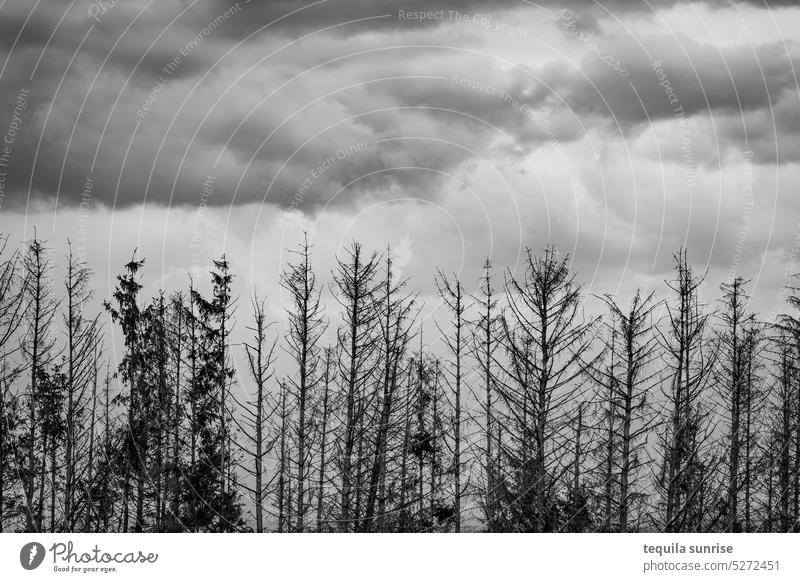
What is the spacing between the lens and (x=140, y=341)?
3447 cm

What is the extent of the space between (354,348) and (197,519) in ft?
47.8

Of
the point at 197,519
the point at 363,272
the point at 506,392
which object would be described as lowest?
the point at 197,519

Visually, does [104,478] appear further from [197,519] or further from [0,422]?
[197,519]

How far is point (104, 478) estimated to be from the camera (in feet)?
32.9

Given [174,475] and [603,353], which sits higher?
[603,353]
